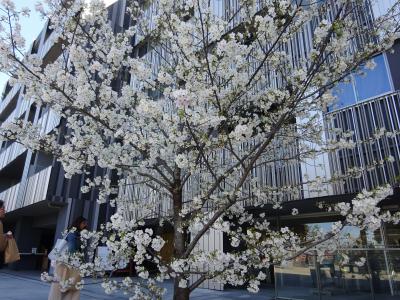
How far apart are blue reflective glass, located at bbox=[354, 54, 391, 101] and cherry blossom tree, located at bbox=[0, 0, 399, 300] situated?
12.2ft

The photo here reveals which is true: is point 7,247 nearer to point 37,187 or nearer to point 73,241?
point 73,241

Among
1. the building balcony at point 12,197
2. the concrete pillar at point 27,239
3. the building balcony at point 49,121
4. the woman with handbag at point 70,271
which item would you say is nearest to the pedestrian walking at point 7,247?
the woman with handbag at point 70,271

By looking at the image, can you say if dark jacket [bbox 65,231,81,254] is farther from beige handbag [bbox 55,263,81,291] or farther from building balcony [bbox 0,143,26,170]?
building balcony [bbox 0,143,26,170]

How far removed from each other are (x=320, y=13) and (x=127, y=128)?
3.61 m

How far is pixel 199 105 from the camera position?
15.6 ft

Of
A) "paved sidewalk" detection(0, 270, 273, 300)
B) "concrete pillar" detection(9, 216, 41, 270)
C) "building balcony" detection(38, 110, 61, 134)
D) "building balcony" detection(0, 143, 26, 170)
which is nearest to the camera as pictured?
"paved sidewalk" detection(0, 270, 273, 300)

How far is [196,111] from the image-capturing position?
4363 mm

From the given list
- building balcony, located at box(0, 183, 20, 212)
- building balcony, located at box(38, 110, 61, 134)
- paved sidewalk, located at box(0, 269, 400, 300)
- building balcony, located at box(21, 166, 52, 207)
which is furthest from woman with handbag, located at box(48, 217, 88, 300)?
building balcony, located at box(0, 183, 20, 212)

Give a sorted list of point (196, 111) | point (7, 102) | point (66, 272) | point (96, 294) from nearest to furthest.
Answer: point (196, 111) < point (66, 272) < point (96, 294) < point (7, 102)

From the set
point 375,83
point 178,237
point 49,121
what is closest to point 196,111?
point 178,237

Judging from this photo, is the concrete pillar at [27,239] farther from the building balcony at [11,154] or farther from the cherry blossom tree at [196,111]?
the cherry blossom tree at [196,111]

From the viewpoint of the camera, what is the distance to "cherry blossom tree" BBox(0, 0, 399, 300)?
13.1ft

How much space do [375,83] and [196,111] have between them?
21.5 ft

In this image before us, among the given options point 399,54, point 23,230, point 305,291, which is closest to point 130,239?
point 305,291
